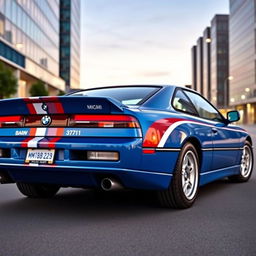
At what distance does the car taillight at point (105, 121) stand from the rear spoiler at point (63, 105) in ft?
0.16

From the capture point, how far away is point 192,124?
15.3 feet

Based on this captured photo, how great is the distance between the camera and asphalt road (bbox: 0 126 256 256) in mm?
3087

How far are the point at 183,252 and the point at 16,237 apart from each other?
1378mm

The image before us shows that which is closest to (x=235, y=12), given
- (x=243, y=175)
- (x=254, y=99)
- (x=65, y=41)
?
(x=254, y=99)

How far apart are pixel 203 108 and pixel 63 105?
7.25ft

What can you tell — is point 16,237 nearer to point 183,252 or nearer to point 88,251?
point 88,251

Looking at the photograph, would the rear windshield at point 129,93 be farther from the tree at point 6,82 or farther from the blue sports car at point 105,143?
the tree at point 6,82

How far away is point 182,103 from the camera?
4918 mm

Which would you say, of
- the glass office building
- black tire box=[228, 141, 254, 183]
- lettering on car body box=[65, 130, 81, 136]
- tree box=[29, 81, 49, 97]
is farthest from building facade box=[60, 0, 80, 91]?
lettering on car body box=[65, 130, 81, 136]

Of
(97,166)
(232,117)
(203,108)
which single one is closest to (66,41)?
(232,117)

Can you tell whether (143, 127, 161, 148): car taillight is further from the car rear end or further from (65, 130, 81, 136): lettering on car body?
(65, 130, 81, 136): lettering on car body

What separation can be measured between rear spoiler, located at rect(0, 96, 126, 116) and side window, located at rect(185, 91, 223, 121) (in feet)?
5.30

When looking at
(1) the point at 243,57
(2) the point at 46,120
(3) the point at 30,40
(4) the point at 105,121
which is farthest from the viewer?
(1) the point at 243,57

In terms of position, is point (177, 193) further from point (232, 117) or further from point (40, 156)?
point (232, 117)
